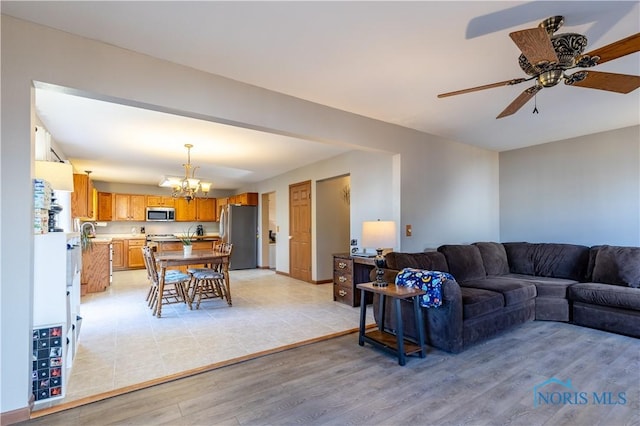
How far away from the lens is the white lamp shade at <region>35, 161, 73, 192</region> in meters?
2.56

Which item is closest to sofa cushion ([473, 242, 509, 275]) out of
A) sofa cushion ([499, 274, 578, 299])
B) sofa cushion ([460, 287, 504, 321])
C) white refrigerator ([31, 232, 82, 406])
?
sofa cushion ([499, 274, 578, 299])

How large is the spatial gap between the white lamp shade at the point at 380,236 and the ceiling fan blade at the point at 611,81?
1.81m

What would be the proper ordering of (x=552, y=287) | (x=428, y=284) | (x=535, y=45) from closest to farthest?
(x=535, y=45), (x=428, y=284), (x=552, y=287)

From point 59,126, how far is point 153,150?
50.3 inches

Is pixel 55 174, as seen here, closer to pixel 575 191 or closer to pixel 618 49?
pixel 618 49

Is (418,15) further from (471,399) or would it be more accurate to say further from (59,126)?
(59,126)

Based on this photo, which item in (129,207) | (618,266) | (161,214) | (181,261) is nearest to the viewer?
(618,266)

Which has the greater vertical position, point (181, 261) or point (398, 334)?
point (181, 261)

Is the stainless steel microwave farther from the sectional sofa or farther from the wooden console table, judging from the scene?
the sectional sofa

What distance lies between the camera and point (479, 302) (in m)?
3.09

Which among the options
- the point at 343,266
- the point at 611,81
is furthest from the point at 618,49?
the point at 343,266

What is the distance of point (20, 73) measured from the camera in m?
1.96

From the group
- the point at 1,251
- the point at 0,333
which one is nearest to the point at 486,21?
the point at 1,251

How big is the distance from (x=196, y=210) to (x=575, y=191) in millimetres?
9233
